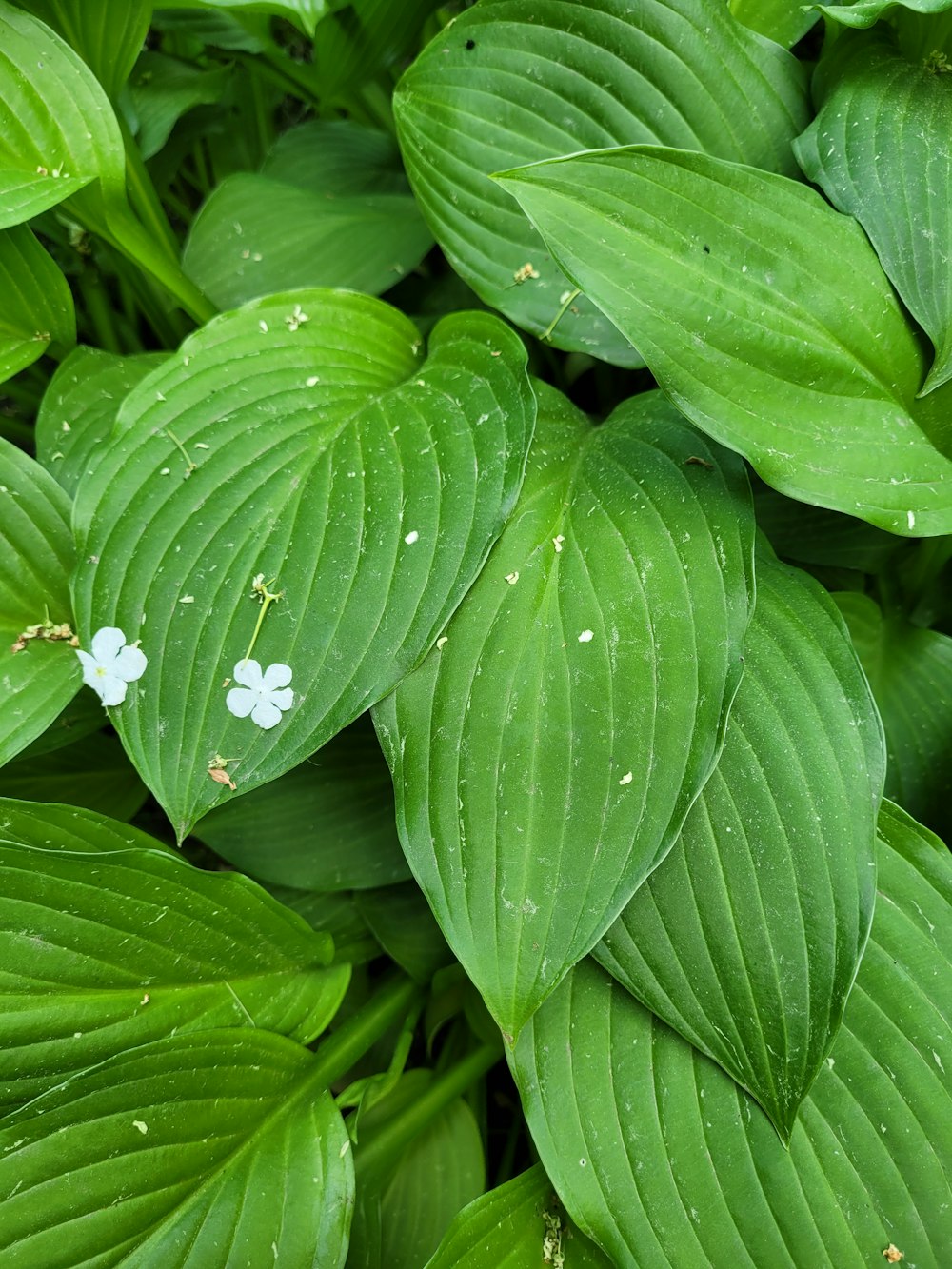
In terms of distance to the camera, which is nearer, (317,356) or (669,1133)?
(669,1133)

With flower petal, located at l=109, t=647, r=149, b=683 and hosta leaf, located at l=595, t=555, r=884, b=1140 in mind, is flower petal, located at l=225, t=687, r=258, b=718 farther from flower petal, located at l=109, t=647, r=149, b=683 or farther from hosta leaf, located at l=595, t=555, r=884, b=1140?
hosta leaf, located at l=595, t=555, r=884, b=1140

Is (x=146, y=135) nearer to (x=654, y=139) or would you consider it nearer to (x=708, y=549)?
(x=654, y=139)

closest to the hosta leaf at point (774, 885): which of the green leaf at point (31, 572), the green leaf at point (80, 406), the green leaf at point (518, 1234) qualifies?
the green leaf at point (518, 1234)

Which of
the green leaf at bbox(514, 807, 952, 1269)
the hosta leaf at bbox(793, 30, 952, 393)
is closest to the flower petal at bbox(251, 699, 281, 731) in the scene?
the green leaf at bbox(514, 807, 952, 1269)

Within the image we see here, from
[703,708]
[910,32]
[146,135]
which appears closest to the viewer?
[703,708]

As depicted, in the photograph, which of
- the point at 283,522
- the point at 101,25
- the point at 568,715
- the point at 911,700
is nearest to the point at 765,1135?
the point at 568,715

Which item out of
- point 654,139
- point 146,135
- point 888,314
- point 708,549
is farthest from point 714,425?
point 146,135
